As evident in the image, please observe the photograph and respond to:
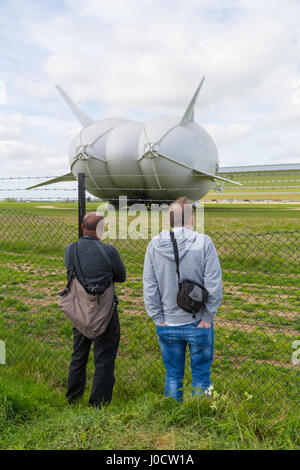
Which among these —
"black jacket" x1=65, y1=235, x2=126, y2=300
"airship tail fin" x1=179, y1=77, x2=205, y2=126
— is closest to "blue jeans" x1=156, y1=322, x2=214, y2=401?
"black jacket" x1=65, y1=235, x2=126, y2=300

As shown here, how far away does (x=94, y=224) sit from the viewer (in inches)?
134

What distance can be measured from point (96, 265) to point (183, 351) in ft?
3.49

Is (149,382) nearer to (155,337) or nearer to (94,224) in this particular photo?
(155,337)

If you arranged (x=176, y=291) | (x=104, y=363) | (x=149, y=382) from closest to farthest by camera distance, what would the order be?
1. (x=176, y=291)
2. (x=104, y=363)
3. (x=149, y=382)

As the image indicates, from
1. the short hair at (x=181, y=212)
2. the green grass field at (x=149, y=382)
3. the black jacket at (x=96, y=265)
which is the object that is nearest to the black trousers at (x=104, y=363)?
the green grass field at (x=149, y=382)

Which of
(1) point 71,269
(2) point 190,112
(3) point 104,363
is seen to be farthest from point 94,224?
(2) point 190,112

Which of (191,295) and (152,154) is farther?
(152,154)

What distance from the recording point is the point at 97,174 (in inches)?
1009

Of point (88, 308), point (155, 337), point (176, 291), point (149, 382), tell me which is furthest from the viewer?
point (155, 337)

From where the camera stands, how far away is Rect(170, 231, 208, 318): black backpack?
3.09 m

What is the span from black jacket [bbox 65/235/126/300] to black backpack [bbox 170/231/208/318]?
0.62m

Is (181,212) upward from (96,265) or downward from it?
upward

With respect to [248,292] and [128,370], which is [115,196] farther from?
[128,370]

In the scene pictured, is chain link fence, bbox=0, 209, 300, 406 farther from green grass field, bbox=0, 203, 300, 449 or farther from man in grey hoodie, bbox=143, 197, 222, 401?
man in grey hoodie, bbox=143, 197, 222, 401
